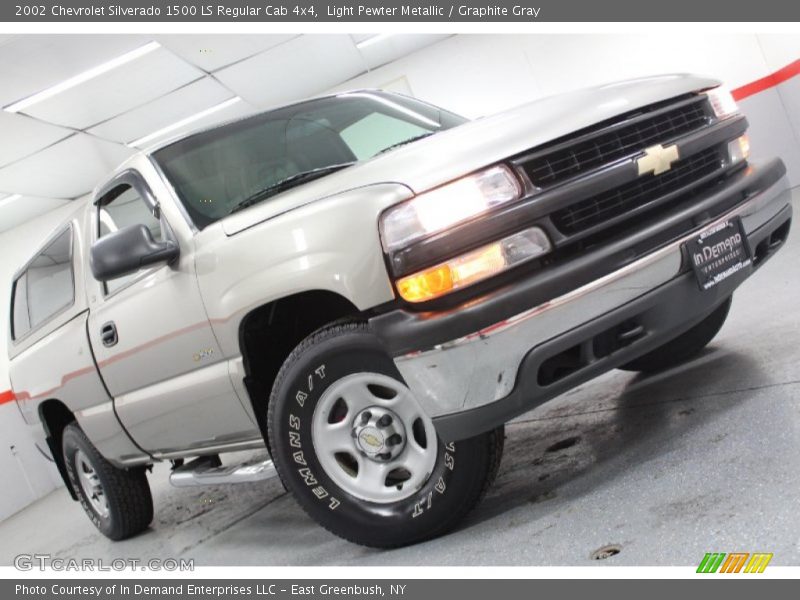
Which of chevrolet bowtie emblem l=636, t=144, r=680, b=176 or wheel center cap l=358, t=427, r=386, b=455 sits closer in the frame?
chevrolet bowtie emblem l=636, t=144, r=680, b=176

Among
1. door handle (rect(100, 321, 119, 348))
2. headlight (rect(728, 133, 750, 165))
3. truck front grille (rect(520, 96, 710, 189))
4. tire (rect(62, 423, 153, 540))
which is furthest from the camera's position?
tire (rect(62, 423, 153, 540))

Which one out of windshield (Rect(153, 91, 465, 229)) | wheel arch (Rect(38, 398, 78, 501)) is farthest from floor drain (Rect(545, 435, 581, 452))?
wheel arch (Rect(38, 398, 78, 501))

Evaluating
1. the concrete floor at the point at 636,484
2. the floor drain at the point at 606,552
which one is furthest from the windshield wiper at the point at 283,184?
the floor drain at the point at 606,552

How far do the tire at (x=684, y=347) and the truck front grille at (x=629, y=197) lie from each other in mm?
1281

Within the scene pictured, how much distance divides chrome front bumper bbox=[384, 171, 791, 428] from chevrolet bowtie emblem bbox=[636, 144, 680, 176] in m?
0.31

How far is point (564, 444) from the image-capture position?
11.2 ft

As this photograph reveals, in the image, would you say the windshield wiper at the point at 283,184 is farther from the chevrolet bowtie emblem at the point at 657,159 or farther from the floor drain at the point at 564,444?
the floor drain at the point at 564,444

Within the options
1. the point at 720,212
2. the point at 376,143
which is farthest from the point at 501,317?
the point at 376,143

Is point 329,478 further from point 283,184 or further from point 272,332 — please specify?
point 283,184

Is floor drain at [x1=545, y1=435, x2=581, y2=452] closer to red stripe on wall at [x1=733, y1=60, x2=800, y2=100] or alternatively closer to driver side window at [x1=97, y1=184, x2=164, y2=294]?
driver side window at [x1=97, y1=184, x2=164, y2=294]

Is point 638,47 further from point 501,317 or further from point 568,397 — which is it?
point 501,317

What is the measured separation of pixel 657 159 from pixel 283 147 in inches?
70.0

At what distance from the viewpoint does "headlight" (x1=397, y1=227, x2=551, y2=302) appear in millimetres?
2312

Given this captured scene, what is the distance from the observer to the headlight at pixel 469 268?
2.31 meters
